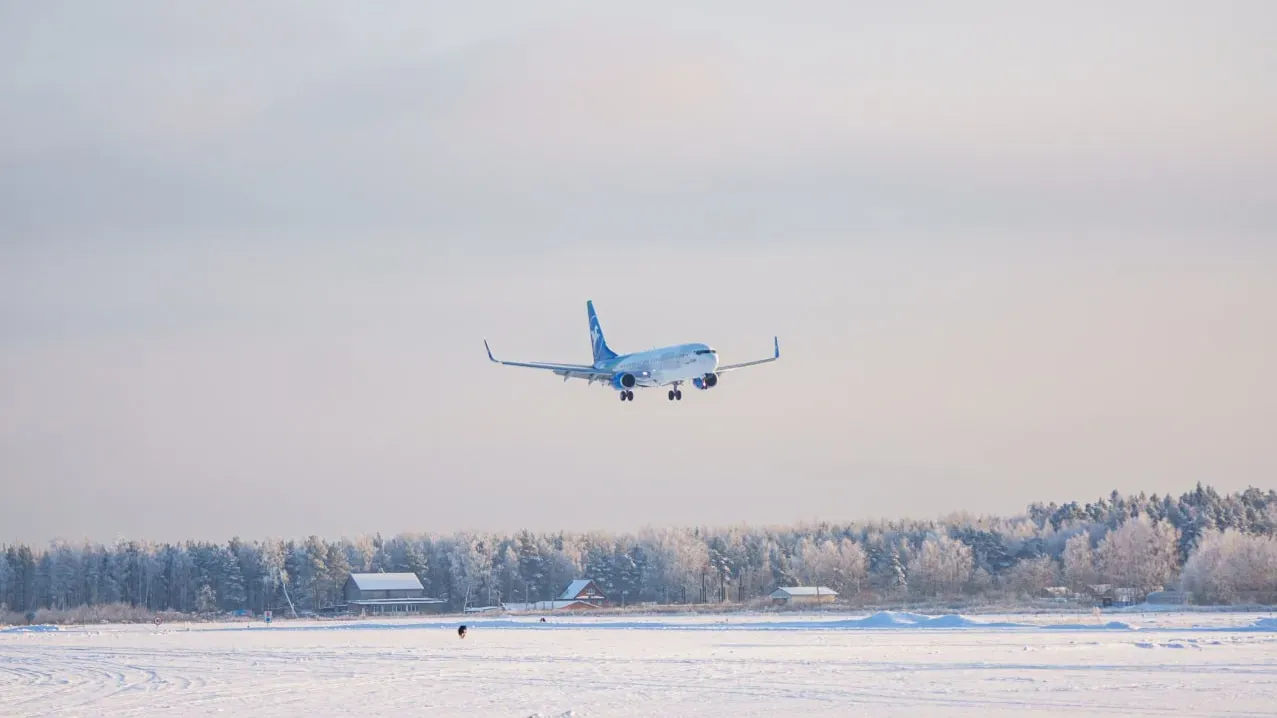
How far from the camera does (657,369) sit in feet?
236

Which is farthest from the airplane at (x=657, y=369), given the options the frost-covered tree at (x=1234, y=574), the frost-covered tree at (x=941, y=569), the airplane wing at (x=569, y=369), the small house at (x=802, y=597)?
the frost-covered tree at (x=941, y=569)

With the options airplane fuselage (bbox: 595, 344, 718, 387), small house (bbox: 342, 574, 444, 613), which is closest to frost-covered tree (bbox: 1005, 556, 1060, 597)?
small house (bbox: 342, 574, 444, 613)

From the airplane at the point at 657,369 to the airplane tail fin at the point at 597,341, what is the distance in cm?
1399

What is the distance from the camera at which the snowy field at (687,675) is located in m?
36.7

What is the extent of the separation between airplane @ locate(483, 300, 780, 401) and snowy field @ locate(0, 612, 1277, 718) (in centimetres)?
1266

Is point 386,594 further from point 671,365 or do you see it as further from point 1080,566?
point 671,365

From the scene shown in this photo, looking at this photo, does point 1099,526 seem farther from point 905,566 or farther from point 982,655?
point 982,655

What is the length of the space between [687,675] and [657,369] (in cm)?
2735

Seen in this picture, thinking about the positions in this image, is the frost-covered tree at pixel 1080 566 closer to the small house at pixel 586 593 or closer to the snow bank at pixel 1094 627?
the small house at pixel 586 593

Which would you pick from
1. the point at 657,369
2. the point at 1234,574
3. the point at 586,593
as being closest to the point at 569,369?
the point at 657,369

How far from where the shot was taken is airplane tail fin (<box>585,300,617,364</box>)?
299 ft

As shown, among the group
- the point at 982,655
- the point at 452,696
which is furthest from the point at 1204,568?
the point at 452,696

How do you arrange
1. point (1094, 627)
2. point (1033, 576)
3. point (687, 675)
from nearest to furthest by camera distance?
point (687, 675) < point (1094, 627) < point (1033, 576)

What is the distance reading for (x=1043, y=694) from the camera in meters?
38.0
